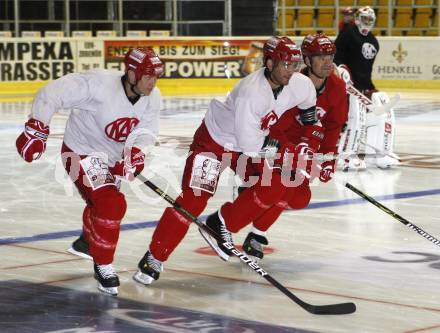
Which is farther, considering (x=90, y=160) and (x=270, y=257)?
(x=270, y=257)

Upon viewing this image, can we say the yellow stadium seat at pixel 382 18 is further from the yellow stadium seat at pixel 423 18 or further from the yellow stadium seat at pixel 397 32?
the yellow stadium seat at pixel 423 18

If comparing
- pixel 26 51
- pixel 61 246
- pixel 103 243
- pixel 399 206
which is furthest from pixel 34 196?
pixel 26 51

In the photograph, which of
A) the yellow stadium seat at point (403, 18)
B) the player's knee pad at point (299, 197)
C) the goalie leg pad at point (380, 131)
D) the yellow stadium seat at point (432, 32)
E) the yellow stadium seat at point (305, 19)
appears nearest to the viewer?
the player's knee pad at point (299, 197)

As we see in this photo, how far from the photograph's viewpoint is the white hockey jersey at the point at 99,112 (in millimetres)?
4641

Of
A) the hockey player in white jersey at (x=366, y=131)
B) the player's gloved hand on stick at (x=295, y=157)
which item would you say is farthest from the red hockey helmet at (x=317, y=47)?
the hockey player in white jersey at (x=366, y=131)

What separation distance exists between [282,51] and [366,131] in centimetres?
460

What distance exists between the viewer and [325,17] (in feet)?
74.1

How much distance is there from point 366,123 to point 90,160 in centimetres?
491

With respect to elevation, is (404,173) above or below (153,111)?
below

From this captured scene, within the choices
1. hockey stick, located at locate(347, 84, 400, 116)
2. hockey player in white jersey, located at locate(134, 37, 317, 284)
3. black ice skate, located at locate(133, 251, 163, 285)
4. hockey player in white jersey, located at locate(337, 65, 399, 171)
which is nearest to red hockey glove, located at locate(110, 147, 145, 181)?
hockey player in white jersey, located at locate(134, 37, 317, 284)

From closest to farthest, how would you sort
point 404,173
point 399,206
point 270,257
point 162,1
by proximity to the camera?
point 270,257 → point 399,206 → point 404,173 → point 162,1

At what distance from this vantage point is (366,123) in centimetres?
930

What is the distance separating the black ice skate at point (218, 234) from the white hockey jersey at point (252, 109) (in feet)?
1.32

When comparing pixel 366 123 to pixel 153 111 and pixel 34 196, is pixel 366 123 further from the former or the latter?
pixel 153 111
